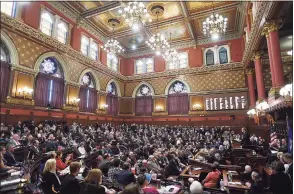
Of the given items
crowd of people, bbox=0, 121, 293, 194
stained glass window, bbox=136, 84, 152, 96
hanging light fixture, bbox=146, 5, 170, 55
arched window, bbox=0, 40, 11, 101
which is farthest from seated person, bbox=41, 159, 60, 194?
stained glass window, bbox=136, 84, 152, 96

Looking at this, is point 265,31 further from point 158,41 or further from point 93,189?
point 93,189

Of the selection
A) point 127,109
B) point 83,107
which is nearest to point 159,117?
point 127,109

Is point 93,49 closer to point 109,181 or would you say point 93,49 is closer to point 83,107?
point 83,107

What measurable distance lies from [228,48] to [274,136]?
11.3 metres

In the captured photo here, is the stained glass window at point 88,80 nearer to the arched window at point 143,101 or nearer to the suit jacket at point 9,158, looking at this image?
the arched window at point 143,101

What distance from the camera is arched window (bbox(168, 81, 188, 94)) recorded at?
61.6ft

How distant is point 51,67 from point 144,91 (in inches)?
392

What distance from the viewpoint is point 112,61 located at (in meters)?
19.2

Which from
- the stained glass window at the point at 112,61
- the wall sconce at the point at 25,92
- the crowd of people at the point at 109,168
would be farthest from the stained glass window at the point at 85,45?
the crowd of people at the point at 109,168

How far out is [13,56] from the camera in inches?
384

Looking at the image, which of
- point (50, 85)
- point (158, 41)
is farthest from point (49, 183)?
point (50, 85)

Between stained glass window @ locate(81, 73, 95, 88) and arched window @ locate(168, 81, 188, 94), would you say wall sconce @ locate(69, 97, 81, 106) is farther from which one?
arched window @ locate(168, 81, 188, 94)

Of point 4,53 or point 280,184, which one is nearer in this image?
point 280,184

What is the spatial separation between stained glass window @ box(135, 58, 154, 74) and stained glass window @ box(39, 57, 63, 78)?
30.6 ft
